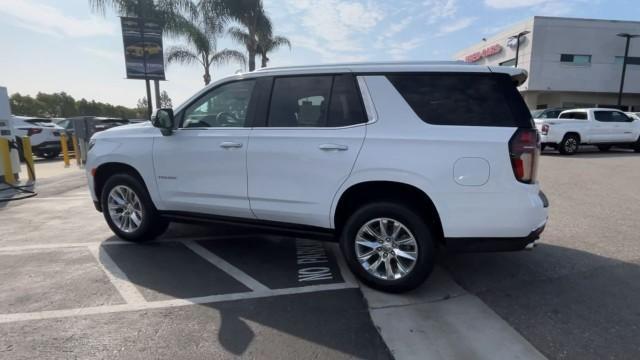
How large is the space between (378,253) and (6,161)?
9631 mm

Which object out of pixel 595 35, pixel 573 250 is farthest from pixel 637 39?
pixel 573 250

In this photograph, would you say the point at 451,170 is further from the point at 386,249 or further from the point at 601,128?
the point at 601,128

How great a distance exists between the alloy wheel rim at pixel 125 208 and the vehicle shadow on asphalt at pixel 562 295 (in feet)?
11.9

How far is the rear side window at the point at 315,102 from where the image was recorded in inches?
137

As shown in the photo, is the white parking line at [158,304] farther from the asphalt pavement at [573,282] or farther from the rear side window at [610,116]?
the rear side window at [610,116]

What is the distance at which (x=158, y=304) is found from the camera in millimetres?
3299

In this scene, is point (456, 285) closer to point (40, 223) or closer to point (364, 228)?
point (364, 228)

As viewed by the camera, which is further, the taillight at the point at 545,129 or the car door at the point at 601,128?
the car door at the point at 601,128

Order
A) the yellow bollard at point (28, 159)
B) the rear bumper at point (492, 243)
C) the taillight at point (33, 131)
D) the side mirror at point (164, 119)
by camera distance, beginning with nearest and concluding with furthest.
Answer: the rear bumper at point (492, 243) → the side mirror at point (164, 119) → the yellow bollard at point (28, 159) → the taillight at point (33, 131)

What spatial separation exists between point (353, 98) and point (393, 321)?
6.30 ft

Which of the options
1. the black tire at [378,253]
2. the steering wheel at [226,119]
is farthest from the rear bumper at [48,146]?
the black tire at [378,253]

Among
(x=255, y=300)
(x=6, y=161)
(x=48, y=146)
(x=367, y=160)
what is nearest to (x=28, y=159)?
(x=6, y=161)

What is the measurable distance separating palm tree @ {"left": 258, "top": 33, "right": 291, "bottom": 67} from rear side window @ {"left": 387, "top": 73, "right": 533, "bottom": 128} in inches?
824

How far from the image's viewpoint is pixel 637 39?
116ft
